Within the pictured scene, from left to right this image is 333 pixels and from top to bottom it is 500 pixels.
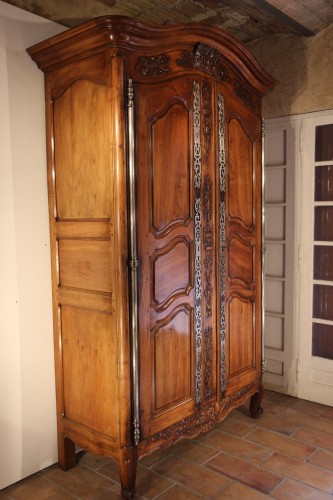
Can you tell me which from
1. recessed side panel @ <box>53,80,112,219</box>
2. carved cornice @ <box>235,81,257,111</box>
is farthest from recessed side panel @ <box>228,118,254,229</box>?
recessed side panel @ <box>53,80,112,219</box>

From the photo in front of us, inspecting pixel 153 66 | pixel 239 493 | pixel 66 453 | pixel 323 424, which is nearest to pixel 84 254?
pixel 153 66

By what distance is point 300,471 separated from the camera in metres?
2.55

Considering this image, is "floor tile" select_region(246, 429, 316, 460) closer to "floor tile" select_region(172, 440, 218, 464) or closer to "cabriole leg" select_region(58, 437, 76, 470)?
"floor tile" select_region(172, 440, 218, 464)

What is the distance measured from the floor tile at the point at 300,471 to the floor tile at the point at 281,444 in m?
0.07

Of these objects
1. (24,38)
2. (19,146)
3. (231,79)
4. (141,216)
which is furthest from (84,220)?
(231,79)

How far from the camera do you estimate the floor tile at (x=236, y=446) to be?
2.72m

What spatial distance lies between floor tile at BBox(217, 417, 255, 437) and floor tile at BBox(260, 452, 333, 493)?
32cm

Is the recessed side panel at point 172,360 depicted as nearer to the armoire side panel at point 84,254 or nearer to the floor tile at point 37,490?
the armoire side panel at point 84,254

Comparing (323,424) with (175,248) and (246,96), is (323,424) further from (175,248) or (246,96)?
(246,96)

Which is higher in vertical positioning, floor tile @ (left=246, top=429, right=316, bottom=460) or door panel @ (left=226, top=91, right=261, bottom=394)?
door panel @ (left=226, top=91, right=261, bottom=394)

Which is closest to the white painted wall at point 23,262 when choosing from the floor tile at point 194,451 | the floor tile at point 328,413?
the floor tile at point 194,451

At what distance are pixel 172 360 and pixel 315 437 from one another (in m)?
1.21

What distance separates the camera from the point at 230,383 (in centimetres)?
290

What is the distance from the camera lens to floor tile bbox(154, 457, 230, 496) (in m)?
2.41
